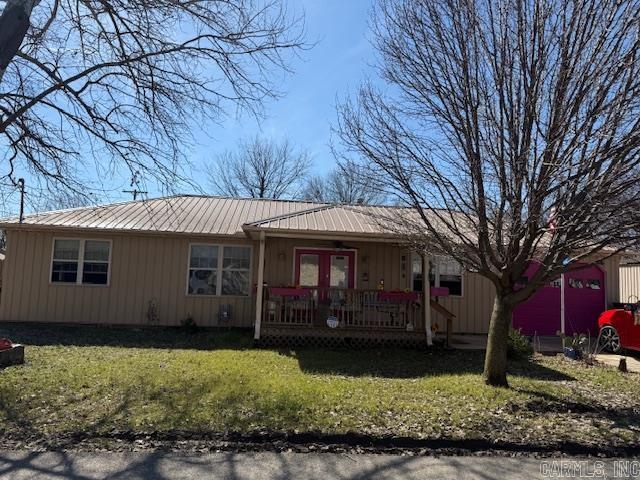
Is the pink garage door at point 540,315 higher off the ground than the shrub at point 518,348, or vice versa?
the pink garage door at point 540,315

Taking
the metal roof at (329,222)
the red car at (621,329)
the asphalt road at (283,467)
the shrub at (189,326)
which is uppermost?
the metal roof at (329,222)

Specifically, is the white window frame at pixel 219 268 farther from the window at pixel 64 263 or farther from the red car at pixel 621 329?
the red car at pixel 621 329

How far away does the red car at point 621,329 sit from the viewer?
34.0ft

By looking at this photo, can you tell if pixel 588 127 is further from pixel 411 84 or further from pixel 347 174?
pixel 347 174

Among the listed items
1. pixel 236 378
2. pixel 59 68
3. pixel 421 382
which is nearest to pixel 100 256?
pixel 59 68

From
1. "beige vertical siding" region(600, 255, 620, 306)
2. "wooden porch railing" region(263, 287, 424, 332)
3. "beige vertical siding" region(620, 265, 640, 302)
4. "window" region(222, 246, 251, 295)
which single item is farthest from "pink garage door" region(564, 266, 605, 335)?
"window" region(222, 246, 251, 295)

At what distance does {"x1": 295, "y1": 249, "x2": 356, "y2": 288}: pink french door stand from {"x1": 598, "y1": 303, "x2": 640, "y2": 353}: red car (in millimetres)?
6141

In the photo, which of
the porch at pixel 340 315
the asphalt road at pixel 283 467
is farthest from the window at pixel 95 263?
the asphalt road at pixel 283 467

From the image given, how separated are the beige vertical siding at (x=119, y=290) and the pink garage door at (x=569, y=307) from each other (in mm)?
7921

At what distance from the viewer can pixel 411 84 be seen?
698 cm

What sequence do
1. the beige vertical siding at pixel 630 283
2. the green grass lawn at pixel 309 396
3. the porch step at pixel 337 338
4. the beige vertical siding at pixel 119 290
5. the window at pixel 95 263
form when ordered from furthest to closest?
the beige vertical siding at pixel 630 283 < the window at pixel 95 263 < the beige vertical siding at pixel 119 290 < the porch step at pixel 337 338 < the green grass lawn at pixel 309 396

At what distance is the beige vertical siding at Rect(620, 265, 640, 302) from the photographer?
16.4 metres

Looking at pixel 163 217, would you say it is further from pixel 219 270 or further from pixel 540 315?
pixel 540 315

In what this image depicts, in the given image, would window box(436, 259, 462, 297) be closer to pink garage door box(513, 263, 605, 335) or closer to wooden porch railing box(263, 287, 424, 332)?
pink garage door box(513, 263, 605, 335)
